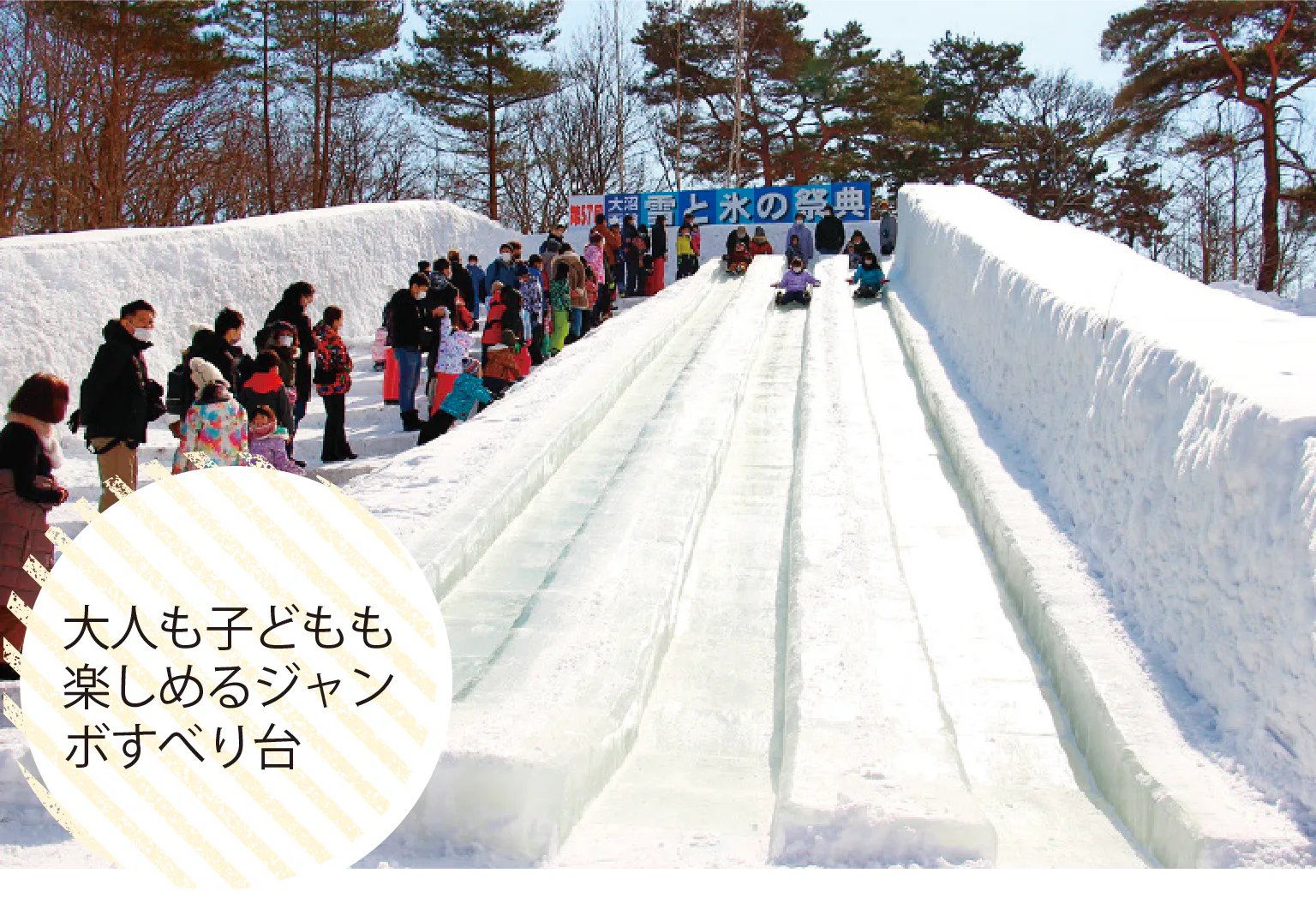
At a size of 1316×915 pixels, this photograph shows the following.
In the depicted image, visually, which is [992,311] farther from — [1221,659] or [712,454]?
[1221,659]

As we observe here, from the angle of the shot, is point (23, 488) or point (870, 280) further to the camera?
point (870, 280)

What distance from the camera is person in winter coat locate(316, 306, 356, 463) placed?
30.7ft

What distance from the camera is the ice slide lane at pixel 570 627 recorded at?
338 cm

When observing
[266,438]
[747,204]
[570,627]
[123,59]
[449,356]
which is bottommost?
[570,627]

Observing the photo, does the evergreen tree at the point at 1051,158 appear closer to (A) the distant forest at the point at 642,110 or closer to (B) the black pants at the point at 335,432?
(A) the distant forest at the point at 642,110

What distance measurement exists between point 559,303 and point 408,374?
10.2 ft

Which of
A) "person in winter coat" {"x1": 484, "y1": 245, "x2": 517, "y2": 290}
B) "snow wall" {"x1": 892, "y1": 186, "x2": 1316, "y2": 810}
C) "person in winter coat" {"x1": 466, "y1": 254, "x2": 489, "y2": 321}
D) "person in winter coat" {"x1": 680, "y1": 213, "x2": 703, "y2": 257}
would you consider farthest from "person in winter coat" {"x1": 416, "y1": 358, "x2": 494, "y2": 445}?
"person in winter coat" {"x1": 680, "y1": 213, "x2": 703, "y2": 257}

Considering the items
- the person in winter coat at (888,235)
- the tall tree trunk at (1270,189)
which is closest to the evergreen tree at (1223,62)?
the tall tree trunk at (1270,189)

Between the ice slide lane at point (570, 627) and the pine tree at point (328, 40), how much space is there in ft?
86.0

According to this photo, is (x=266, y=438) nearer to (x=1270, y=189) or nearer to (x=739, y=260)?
(x=739, y=260)

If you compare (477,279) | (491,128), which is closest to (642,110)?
(491,128)

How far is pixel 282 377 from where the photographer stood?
8.55 meters

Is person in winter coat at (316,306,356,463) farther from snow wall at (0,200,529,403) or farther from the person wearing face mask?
the person wearing face mask

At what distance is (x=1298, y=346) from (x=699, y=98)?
111 ft
